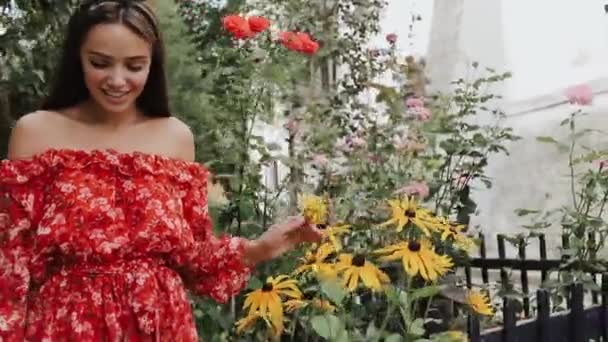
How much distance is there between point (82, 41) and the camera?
47.6 inches

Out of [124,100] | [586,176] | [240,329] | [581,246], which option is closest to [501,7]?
[586,176]

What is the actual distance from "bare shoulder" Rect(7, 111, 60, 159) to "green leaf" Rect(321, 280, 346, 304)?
50cm

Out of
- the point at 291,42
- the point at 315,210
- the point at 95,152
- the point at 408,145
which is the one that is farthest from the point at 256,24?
the point at 95,152

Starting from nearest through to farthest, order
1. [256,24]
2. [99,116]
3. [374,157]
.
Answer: [99,116] < [256,24] < [374,157]

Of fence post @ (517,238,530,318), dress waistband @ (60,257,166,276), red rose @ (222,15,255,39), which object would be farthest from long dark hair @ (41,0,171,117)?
fence post @ (517,238,530,318)

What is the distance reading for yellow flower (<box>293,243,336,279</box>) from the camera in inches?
56.3

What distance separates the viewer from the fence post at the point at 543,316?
1.93 metres

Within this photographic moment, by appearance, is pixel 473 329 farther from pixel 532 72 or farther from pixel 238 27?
pixel 532 72

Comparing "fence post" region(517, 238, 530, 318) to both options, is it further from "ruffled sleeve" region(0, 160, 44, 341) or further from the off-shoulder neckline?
"ruffled sleeve" region(0, 160, 44, 341)

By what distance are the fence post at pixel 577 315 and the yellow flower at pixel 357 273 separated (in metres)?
0.81

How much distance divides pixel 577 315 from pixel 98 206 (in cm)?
134

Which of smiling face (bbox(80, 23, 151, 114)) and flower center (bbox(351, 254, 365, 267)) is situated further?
flower center (bbox(351, 254, 365, 267))

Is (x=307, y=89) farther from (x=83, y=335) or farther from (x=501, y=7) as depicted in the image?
(x=83, y=335)

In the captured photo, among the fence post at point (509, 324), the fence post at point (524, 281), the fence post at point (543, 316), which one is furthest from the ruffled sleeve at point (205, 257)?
the fence post at point (524, 281)
